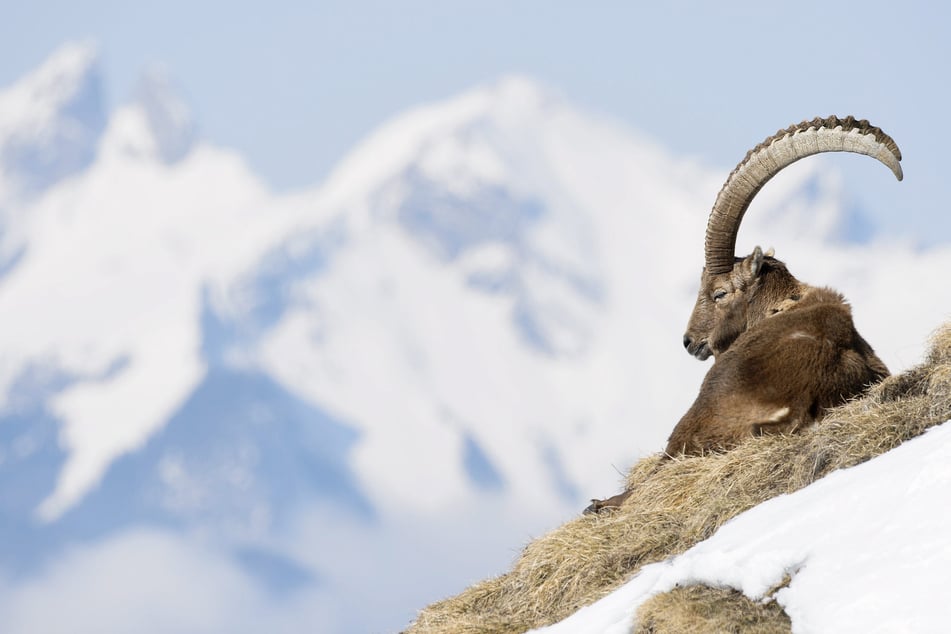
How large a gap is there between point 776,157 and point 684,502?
15.1 ft

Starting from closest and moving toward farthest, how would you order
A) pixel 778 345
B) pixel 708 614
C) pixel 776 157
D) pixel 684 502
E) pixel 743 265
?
pixel 708 614 < pixel 684 502 < pixel 778 345 < pixel 776 157 < pixel 743 265

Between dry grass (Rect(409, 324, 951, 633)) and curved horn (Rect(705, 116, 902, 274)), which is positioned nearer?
dry grass (Rect(409, 324, 951, 633))

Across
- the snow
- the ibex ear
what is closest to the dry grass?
the snow

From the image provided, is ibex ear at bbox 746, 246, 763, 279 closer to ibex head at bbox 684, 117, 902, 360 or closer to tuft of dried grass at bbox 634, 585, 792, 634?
ibex head at bbox 684, 117, 902, 360

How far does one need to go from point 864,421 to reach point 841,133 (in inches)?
166

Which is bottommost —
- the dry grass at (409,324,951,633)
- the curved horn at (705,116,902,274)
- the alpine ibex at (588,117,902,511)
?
the dry grass at (409,324,951,633)

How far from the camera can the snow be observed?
774 centimetres

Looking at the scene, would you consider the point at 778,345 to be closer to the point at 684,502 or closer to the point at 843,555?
the point at 684,502

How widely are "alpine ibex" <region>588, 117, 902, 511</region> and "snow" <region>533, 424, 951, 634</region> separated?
5.61 feet

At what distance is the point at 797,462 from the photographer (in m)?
10.3

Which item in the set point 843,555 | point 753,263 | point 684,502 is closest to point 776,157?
point 753,263

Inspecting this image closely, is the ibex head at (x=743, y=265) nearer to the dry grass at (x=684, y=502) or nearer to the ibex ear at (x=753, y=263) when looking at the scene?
the ibex ear at (x=753, y=263)

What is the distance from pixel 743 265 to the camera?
577 inches

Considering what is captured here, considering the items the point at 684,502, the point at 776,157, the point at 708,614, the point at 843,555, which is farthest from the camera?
the point at 776,157
